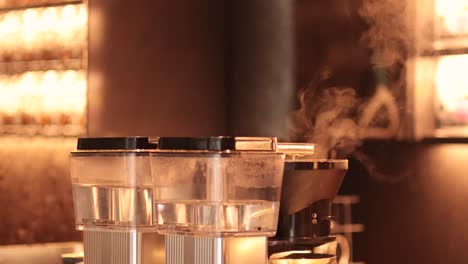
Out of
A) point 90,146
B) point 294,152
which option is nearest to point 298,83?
point 294,152

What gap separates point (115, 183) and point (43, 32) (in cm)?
301

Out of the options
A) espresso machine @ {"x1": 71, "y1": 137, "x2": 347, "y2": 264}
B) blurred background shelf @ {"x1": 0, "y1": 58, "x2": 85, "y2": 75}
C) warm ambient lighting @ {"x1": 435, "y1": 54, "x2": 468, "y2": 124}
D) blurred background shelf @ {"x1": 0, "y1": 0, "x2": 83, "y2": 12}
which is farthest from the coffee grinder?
blurred background shelf @ {"x1": 0, "y1": 0, "x2": 83, "y2": 12}

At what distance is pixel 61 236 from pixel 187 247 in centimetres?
309

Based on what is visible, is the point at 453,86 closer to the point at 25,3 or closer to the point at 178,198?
the point at 25,3

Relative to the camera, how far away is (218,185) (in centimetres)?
165

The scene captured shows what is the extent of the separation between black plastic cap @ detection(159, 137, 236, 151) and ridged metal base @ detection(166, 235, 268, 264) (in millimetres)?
164

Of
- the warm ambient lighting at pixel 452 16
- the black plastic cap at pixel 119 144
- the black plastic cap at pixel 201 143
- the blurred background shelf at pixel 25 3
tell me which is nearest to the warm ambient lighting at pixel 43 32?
the blurred background shelf at pixel 25 3

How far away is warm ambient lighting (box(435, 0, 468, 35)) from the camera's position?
4.11 m

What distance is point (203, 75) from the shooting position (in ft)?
17.3

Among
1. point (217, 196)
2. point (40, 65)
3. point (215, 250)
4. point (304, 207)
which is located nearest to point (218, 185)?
point (217, 196)

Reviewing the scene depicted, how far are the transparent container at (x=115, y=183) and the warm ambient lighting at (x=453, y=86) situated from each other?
8.39 ft

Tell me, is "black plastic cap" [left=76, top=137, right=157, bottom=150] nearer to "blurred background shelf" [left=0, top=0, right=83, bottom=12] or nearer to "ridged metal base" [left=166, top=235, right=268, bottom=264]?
"ridged metal base" [left=166, top=235, right=268, bottom=264]

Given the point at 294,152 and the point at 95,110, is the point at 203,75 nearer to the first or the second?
the point at 95,110

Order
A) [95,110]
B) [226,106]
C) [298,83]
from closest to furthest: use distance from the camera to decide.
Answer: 1. [95,110]
2. [298,83]
3. [226,106]
